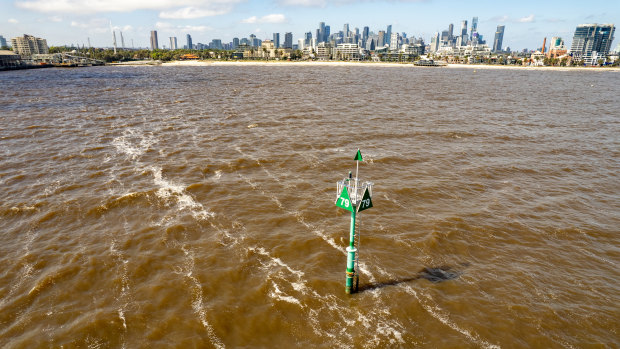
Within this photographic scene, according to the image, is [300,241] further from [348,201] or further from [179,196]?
[179,196]

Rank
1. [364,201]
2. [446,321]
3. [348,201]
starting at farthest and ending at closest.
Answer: [446,321]
[364,201]
[348,201]

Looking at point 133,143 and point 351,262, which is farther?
point 133,143

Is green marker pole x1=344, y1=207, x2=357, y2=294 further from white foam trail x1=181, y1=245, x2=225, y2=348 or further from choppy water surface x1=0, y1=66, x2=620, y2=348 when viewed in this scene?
white foam trail x1=181, y1=245, x2=225, y2=348

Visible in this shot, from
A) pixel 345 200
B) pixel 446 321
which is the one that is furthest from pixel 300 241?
pixel 446 321

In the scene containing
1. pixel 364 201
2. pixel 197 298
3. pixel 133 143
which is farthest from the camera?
pixel 133 143

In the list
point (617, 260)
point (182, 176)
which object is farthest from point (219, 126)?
point (617, 260)

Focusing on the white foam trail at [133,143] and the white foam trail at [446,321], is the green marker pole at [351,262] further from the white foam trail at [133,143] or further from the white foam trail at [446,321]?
the white foam trail at [133,143]

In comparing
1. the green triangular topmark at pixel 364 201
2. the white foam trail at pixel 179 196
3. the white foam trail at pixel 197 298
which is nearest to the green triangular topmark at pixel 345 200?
the green triangular topmark at pixel 364 201

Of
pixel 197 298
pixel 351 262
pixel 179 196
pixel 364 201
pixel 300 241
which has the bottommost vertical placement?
pixel 197 298

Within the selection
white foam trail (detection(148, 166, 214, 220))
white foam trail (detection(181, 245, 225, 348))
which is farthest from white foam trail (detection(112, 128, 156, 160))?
white foam trail (detection(181, 245, 225, 348))
